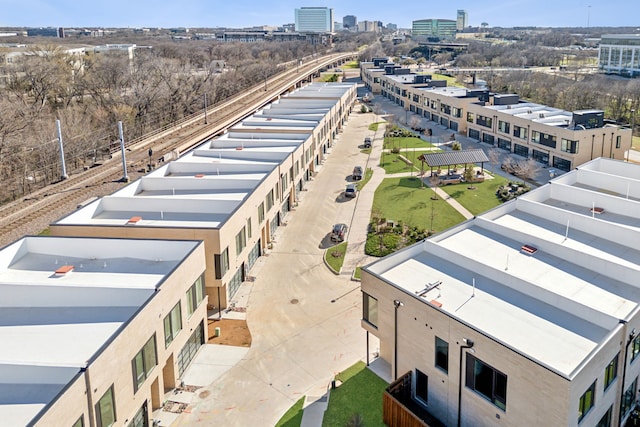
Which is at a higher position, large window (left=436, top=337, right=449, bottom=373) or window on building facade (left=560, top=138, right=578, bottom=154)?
window on building facade (left=560, top=138, right=578, bottom=154)

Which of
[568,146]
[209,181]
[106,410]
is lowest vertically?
[106,410]

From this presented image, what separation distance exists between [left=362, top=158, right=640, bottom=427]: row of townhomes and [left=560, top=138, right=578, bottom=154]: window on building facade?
34.8 meters

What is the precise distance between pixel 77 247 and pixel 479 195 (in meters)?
40.1

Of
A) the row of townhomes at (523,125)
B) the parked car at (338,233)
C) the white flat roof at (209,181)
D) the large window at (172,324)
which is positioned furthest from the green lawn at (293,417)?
the row of townhomes at (523,125)

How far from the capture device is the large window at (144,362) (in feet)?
69.5

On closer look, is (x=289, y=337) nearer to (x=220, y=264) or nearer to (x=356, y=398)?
(x=220, y=264)

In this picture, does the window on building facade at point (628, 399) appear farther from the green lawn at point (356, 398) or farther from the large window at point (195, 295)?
the large window at point (195, 295)

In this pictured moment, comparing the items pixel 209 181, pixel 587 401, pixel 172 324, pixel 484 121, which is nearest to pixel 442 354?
pixel 587 401

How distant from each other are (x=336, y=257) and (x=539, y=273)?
17.9m

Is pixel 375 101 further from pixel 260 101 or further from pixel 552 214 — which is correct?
pixel 552 214

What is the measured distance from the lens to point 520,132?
70.5 meters

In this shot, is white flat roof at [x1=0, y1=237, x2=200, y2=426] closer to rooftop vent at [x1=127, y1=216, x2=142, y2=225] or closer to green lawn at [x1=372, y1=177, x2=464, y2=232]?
rooftop vent at [x1=127, y1=216, x2=142, y2=225]

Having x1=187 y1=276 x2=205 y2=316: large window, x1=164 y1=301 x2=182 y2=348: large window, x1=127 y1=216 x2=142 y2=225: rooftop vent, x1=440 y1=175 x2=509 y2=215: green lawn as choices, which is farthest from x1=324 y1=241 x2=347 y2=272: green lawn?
x1=164 y1=301 x2=182 y2=348: large window

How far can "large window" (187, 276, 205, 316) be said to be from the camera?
27.2m
